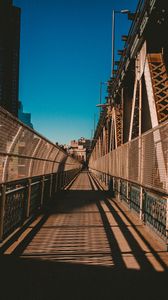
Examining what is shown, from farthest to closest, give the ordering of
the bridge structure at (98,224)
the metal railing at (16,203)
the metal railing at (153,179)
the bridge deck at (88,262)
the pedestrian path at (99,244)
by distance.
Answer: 1. the metal railing at (153,179)
2. the metal railing at (16,203)
3. the pedestrian path at (99,244)
4. the bridge structure at (98,224)
5. the bridge deck at (88,262)

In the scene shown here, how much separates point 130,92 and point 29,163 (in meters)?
10.5

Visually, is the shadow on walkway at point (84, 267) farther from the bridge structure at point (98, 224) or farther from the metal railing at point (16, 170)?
the metal railing at point (16, 170)

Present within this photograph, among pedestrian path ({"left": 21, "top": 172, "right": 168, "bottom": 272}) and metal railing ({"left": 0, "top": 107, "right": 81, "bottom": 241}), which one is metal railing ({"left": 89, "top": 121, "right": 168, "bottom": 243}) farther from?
metal railing ({"left": 0, "top": 107, "right": 81, "bottom": 241})

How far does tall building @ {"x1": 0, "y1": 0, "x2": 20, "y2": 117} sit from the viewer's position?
4053 inches

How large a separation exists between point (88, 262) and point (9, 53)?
116 metres

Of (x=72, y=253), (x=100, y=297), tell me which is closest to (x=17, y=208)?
(x=72, y=253)

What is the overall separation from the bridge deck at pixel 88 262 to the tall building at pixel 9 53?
95202 millimetres

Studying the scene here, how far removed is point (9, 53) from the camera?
375 feet

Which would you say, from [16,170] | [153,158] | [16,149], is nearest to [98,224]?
[153,158]

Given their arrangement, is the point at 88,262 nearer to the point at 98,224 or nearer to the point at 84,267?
the point at 84,267

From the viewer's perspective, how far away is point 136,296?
3590 millimetres

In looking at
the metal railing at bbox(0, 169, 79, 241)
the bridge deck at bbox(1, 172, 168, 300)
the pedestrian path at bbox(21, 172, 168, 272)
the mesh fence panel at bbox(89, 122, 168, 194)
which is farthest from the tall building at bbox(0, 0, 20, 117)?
the bridge deck at bbox(1, 172, 168, 300)

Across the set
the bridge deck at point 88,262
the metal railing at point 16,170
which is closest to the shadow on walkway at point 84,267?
the bridge deck at point 88,262

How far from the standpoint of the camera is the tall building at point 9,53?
103 m
